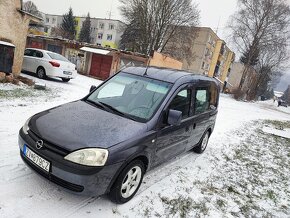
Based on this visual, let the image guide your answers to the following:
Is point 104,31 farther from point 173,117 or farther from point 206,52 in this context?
point 173,117

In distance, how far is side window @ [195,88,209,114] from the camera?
197 inches

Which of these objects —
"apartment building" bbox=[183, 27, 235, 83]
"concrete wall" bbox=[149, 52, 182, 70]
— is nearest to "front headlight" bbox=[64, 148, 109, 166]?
"concrete wall" bbox=[149, 52, 182, 70]

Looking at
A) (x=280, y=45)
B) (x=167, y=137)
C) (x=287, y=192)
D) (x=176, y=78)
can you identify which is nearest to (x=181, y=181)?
(x=167, y=137)

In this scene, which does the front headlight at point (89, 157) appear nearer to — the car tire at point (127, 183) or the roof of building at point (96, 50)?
the car tire at point (127, 183)

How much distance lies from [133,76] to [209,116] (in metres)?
2.31

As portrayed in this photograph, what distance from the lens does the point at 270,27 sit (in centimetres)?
3331

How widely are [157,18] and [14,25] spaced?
80.2 ft

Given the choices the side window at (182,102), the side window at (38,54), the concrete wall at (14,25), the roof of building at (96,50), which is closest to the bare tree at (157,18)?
the roof of building at (96,50)

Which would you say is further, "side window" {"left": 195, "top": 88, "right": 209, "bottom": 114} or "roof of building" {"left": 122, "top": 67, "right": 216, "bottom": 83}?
"side window" {"left": 195, "top": 88, "right": 209, "bottom": 114}

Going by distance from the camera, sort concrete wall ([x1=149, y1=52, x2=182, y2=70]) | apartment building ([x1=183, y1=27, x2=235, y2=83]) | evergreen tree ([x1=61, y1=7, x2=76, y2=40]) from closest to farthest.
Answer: concrete wall ([x1=149, y1=52, x2=182, y2=70]) < apartment building ([x1=183, y1=27, x2=235, y2=83]) < evergreen tree ([x1=61, y1=7, x2=76, y2=40])

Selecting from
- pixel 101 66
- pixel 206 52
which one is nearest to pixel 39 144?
pixel 101 66

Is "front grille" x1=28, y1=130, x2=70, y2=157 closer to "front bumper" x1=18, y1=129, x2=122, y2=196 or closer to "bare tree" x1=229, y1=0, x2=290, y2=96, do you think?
"front bumper" x1=18, y1=129, x2=122, y2=196

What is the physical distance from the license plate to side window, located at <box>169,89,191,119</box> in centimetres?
201

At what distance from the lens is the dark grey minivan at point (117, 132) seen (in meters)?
2.93
